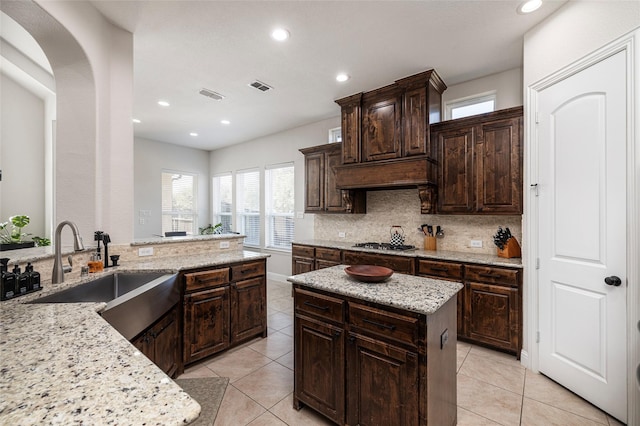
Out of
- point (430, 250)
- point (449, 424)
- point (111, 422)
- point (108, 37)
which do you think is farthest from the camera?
point (430, 250)

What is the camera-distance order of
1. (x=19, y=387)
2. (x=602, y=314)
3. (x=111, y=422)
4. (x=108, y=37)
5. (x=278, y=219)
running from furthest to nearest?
(x=278, y=219) < (x=108, y=37) < (x=602, y=314) < (x=19, y=387) < (x=111, y=422)

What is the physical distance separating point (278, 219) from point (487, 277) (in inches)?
158

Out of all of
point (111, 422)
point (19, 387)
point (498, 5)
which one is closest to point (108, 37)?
point (19, 387)

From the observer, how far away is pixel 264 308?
309 centimetres

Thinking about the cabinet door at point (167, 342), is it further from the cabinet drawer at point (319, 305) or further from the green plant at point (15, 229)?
the green plant at point (15, 229)

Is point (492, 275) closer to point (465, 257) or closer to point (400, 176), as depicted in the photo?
point (465, 257)

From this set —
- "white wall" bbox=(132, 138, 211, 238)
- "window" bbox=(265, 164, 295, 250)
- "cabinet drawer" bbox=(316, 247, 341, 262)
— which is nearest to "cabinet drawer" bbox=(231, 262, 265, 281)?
"cabinet drawer" bbox=(316, 247, 341, 262)

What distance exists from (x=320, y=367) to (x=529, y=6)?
10.3 ft

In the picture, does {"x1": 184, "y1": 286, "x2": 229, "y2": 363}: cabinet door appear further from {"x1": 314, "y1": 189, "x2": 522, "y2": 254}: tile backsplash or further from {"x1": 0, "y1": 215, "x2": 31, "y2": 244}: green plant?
{"x1": 314, "y1": 189, "x2": 522, "y2": 254}: tile backsplash

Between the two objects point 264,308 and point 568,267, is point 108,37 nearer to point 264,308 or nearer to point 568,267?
point 264,308

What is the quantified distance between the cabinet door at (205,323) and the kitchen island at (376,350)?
1.04 metres

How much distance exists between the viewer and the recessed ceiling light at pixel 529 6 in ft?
7.18

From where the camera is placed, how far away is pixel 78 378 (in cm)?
76

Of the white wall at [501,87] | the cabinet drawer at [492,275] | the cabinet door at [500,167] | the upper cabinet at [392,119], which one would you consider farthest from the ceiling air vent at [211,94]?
the cabinet drawer at [492,275]
